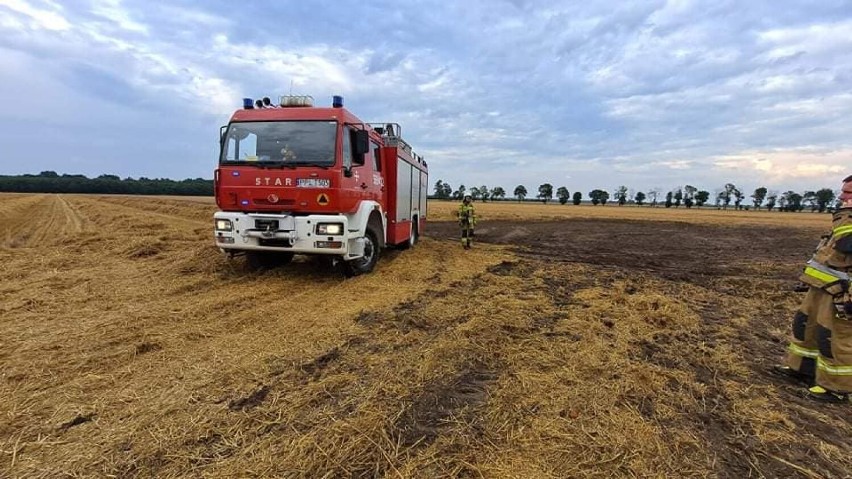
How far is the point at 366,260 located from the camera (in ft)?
27.8

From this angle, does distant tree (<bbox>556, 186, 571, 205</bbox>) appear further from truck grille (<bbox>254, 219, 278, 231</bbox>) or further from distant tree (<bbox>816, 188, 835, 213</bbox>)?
truck grille (<bbox>254, 219, 278, 231</bbox>)

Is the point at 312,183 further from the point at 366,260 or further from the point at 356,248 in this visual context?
the point at 366,260

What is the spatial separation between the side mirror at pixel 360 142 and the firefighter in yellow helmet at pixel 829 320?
20.1 ft

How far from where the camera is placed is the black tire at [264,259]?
27.8 feet

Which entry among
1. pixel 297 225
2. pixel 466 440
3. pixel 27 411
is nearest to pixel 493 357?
pixel 466 440

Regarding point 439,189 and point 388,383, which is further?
point 439,189

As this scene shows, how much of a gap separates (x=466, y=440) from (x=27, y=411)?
298cm

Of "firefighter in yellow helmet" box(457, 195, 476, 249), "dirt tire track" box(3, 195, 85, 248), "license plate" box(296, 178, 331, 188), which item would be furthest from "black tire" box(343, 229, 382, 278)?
"dirt tire track" box(3, 195, 85, 248)

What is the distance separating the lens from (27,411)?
3027 millimetres

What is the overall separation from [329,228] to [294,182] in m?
0.93

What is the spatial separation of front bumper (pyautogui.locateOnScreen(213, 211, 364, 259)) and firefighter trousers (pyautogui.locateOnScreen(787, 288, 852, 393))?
18.8 ft

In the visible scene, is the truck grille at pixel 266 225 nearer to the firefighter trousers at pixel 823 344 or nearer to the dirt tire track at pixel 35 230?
the firefighter trousers at pixel 823 344

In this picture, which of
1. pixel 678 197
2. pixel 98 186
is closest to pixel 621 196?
pixel 678 197

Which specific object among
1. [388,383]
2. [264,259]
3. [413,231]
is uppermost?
[413,231]
